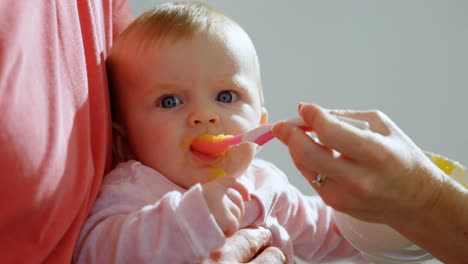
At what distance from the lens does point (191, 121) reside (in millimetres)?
855

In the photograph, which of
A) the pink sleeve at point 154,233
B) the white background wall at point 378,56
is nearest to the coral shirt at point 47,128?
the pink sleeve at point 154,233

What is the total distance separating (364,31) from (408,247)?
36.9 inches

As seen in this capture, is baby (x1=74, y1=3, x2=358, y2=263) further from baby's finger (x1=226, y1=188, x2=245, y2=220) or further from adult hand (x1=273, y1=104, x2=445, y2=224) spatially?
adult hand (x1=273, y1=104, x2=445, y2=224)

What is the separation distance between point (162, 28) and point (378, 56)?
95cm

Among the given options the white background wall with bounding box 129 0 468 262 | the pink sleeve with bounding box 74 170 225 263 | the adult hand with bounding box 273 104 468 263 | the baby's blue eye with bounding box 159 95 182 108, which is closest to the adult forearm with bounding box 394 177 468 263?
the adult hand with bounding box 273 104 468 263

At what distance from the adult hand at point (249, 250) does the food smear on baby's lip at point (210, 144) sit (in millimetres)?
128

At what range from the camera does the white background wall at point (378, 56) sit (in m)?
1.68

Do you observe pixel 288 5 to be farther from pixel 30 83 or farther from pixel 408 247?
pixel 30 83

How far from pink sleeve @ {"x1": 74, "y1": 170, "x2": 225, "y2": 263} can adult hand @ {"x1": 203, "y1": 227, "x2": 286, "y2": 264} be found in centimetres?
8

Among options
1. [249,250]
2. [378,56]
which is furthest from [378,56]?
[249,250]

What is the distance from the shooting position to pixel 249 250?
2.77ft

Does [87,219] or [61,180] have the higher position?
[61,180]

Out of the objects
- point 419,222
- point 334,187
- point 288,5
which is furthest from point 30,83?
point 288,5

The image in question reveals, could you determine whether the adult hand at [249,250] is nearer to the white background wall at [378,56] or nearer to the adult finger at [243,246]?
the adult finger at [243,246]
